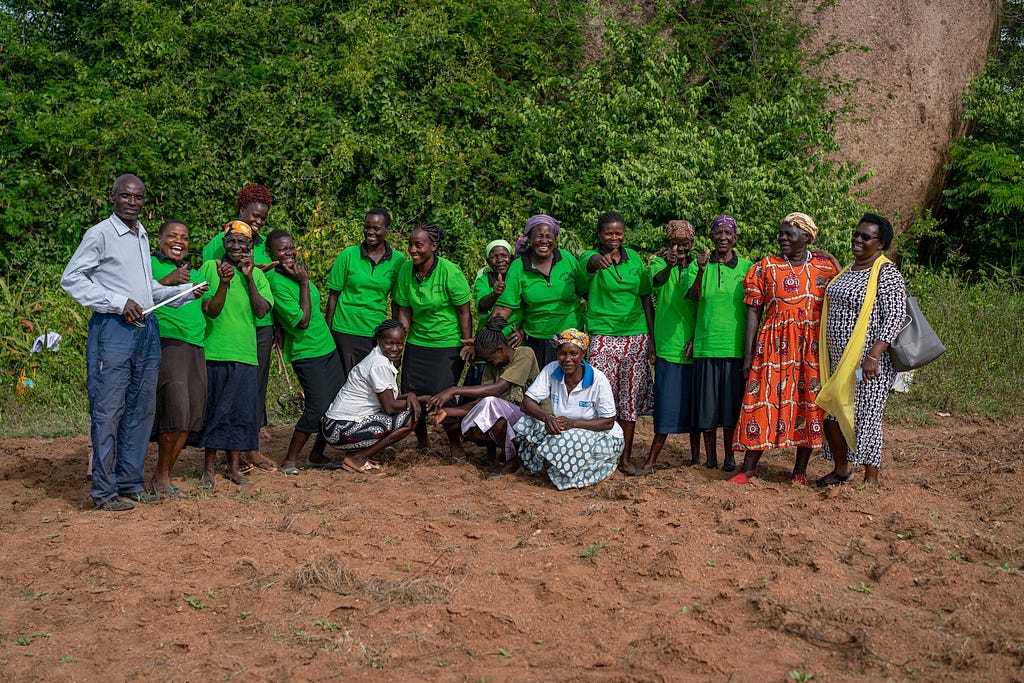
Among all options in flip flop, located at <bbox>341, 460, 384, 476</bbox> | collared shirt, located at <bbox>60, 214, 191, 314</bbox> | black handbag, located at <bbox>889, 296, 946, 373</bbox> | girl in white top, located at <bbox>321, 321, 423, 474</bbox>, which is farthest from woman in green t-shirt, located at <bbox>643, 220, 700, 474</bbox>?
collared shirt, located at <bbox>60, 214, 191, 314</bbox>

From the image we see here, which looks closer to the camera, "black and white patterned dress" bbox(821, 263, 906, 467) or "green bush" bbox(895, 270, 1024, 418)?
"black and white patterned dress" bbox(821, 263, 906, 467)

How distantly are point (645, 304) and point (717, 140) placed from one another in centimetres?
517

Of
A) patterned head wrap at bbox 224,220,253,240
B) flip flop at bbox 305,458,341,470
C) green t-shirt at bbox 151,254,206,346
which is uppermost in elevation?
patterned head wrap at bbox 224,220,253,240

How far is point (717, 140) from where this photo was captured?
11492 mm

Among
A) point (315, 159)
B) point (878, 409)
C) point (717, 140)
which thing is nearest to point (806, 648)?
point (878, 409)

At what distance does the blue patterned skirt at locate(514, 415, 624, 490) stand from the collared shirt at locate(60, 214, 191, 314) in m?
→ 2.21

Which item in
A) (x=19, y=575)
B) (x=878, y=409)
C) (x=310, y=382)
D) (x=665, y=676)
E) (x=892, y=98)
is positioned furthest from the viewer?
(x=892, y=98)

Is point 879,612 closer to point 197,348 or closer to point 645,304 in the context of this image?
point 645,304

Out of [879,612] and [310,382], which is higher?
[310,382]

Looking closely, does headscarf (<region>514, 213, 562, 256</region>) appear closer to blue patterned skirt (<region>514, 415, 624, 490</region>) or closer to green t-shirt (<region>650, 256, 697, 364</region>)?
green t-shirt (<region>650, 256, 697, 364</region>)

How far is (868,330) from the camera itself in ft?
19.6

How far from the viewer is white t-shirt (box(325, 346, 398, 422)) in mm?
6656

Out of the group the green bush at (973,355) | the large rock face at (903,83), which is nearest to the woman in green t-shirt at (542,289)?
the green bush at (973,355)

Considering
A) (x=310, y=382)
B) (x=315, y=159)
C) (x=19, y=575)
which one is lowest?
(x=19, y=575)
